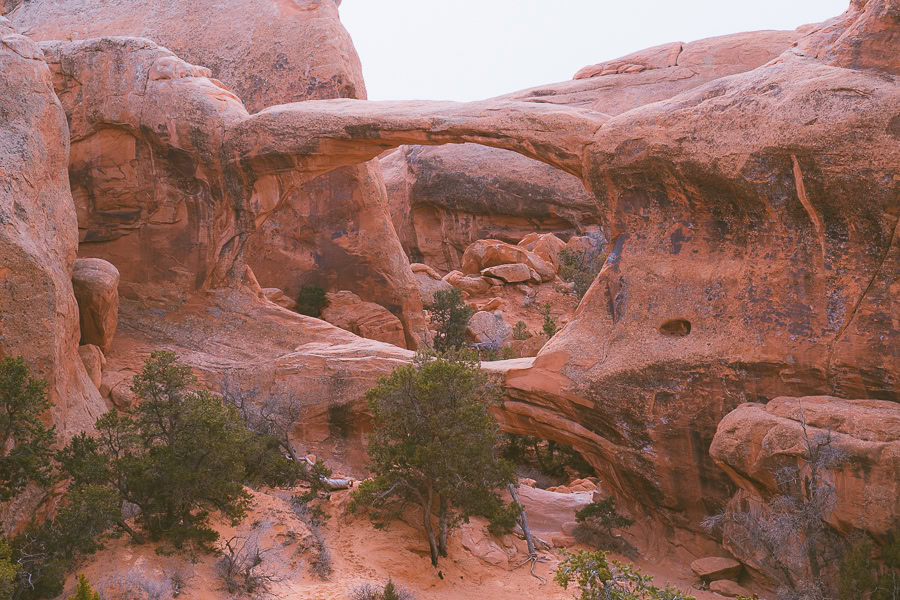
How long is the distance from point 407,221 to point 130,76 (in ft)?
51.4

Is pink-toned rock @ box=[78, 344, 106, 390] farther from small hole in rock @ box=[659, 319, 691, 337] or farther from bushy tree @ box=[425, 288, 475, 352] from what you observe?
small hole in rock @ box=[659, 319, 691, 337]

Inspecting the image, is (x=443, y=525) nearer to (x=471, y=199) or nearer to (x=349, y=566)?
(x=349, y=566)

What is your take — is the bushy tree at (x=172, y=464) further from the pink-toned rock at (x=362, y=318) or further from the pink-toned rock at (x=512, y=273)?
the pink-toned rock at (x=512, y=273)

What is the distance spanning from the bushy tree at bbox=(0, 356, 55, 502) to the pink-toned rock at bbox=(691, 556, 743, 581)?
363 inches

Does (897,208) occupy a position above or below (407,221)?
above

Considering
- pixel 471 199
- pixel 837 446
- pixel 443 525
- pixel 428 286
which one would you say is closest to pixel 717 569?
pixel 837 446

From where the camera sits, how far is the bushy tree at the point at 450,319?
23.6m

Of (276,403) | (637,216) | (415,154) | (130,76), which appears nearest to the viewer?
(637,216)

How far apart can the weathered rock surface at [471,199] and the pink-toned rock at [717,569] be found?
18.6m

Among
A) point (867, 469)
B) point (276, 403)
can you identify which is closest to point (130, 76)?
point (276, 403)

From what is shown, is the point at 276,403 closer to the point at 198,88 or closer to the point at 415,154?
the point at 198,88

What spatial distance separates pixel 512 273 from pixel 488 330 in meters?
4.58

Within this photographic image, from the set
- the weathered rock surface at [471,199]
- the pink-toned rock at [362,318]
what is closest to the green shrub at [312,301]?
the pink-toned rock at [362,318]

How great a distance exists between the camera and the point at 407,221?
3281 centimetres
